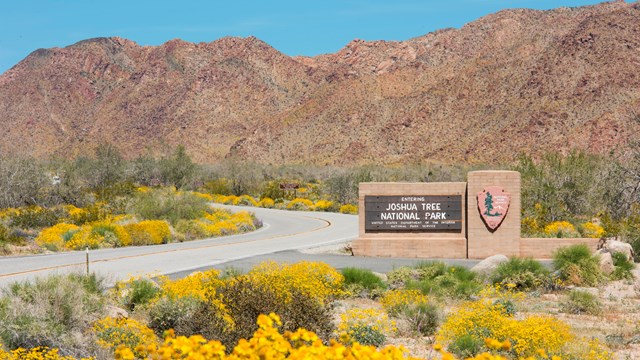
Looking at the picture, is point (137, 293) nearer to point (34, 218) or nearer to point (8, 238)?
point (8, 238)

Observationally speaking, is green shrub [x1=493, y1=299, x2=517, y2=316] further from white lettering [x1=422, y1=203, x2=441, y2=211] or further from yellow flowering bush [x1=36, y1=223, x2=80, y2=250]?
yellow flowering bush [x1=36, y1=223, x2=80, y2=250]

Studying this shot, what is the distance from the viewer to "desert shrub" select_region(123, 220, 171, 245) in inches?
1064

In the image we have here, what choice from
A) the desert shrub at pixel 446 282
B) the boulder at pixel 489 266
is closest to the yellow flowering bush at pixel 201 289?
the desert shrub at pixel 446 282

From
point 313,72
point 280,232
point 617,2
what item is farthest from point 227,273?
point 313,72

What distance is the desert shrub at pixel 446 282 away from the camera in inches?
568

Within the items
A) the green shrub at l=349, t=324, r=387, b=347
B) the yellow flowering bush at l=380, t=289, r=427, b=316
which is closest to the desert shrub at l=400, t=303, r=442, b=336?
the yellow flowering bush at l=380, t=289, r=427, b=316

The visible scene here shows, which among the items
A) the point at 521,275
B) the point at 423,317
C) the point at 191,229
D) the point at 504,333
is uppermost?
the point at 504,333

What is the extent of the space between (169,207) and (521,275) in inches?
890

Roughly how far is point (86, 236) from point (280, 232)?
9.86 meters

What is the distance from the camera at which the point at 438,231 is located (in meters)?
22.3

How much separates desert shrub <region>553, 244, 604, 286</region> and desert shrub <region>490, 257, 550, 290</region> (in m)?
0.68

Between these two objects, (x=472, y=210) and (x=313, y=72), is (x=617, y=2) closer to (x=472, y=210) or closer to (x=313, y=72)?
(x=313, y=72)

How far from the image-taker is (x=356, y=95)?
120750mm

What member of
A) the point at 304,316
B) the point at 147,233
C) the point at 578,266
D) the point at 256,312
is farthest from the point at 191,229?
the point at 304,316
